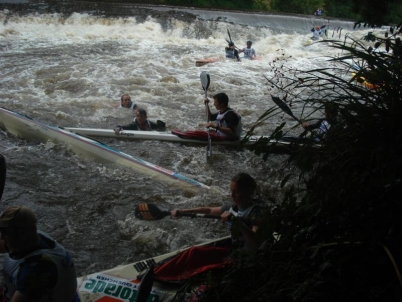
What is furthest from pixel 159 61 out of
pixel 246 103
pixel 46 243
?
pixel 46 243

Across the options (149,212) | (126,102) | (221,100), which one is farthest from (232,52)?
(149,212)

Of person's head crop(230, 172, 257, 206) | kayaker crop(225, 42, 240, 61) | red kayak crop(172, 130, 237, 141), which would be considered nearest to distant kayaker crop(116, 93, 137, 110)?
red kayak crop(172, 130, 237, 141)

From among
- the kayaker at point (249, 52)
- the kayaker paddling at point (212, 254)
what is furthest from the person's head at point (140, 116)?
the kayaker at point (249, 52)

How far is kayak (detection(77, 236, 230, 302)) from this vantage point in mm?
3284

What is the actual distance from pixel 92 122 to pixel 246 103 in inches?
142

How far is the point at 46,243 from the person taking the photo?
2.42 meters

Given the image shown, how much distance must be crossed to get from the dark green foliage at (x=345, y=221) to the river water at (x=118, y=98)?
417 millimetres

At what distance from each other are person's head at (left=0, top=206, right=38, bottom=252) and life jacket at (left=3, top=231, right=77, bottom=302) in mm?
62

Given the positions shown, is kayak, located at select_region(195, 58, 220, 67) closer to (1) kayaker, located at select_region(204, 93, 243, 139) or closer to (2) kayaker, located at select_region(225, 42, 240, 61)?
(2) kayaker, located at select_region(225, 42, 240, 61)

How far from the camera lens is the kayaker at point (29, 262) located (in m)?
2.25

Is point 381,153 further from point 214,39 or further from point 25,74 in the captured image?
point 214,39

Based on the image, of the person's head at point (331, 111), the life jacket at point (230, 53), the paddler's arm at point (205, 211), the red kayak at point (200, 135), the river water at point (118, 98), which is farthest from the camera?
the life jacket at point (230, 53)

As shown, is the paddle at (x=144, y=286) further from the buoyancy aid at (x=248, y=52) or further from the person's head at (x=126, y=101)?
the buoyancy aid at (x=248, y=52)

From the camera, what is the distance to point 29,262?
225cm
